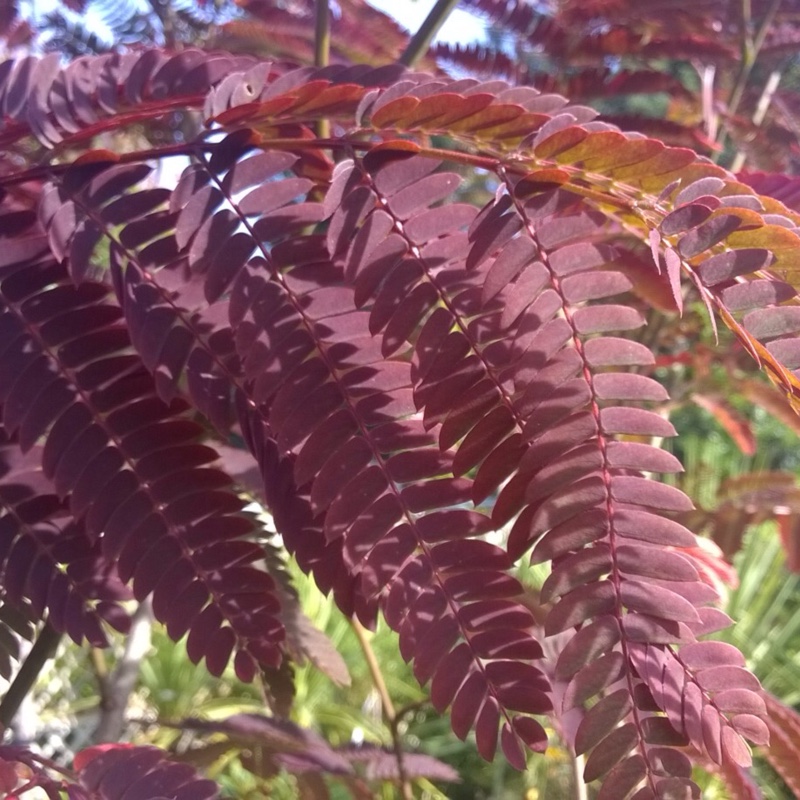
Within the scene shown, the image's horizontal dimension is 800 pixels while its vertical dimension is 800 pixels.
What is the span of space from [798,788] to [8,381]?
2.10 feet

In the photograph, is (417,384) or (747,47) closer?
(417,384)

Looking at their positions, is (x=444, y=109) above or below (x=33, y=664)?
above

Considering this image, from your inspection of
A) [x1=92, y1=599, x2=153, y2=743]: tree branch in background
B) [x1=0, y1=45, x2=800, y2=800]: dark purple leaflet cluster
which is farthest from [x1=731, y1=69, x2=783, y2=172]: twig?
[x1=92, y1=599, x2=153, y2=743]: tree branch in background

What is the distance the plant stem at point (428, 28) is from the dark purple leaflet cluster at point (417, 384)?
26cm

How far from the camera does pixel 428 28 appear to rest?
698mm

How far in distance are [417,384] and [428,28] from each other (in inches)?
17.1

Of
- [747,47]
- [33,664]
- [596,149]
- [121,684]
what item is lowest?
[121,684]

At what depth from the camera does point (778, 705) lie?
2.35 ft

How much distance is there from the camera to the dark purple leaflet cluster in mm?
368

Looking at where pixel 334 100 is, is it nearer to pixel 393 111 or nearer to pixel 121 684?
pixel 393 111

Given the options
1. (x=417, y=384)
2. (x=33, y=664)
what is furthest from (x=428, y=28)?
(x=33, y=664)

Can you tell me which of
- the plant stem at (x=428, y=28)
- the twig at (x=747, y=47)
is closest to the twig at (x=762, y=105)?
the twig at (x=747, y=47)

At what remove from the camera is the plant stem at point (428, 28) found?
687mm

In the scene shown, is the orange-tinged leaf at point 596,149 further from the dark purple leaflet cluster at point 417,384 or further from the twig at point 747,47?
the twig at point 747,47
